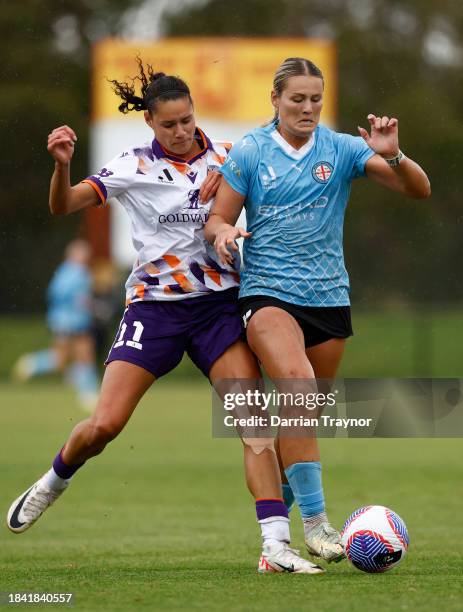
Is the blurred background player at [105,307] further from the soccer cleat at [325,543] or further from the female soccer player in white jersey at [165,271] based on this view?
the soccer cleat at [325,543]

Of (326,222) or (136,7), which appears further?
(136,7)

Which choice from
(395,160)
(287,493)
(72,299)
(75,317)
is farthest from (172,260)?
(75,317)

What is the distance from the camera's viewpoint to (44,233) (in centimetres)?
2916

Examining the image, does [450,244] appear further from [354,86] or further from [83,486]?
[83,486]

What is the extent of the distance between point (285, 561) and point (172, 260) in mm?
1565

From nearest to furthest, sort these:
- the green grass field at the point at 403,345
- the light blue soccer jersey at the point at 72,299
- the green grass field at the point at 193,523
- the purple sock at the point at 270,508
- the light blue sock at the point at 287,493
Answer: the green grass field at the point at 193,523 → the purple sock at the point at 270,508 → the light blue sock at the point at 287,493 → the light blue soccer jersey at the point at 72,299 → the green grass field at the point at 403,345

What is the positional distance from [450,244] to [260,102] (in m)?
5.12

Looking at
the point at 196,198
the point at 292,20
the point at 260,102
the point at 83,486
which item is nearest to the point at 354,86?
the point at 292,20

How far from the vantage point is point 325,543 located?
20.3 feet

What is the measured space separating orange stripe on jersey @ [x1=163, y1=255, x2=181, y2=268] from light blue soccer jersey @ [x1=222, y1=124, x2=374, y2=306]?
0.34m

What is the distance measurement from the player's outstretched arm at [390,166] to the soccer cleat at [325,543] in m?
1.66

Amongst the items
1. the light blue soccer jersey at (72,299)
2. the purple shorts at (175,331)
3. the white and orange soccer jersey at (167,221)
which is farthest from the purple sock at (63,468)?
the light blue soccer jersey at (72,299)

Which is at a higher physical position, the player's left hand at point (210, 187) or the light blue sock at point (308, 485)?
the player's left hand at point (210, 187)

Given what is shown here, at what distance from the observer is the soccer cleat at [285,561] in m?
6.11
